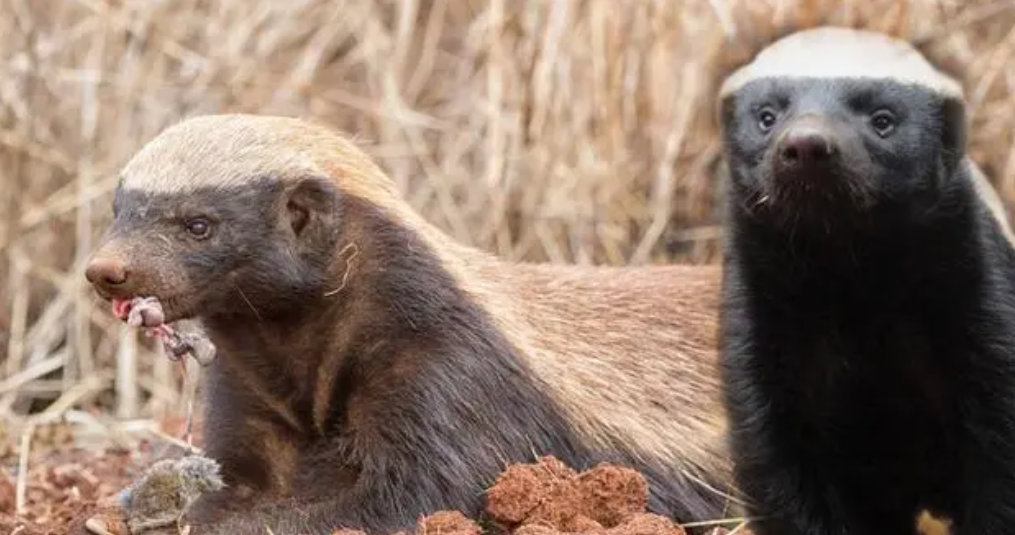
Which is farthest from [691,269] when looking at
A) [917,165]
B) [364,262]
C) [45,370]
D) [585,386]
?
[45,370]

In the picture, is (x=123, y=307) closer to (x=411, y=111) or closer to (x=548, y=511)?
(x=548, y=511)

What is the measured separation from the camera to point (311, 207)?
5.26 metres

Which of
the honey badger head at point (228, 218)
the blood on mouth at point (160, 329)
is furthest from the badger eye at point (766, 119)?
the blood on mouth at point (160, 329)

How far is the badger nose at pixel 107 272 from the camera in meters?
4.83

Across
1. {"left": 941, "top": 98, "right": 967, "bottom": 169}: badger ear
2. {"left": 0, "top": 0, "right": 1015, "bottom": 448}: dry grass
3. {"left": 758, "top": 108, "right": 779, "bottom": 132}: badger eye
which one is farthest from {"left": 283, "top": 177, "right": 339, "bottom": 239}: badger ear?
{"left": 0, "top": 0, "right": 1015, "bottom": 448}: dry grass

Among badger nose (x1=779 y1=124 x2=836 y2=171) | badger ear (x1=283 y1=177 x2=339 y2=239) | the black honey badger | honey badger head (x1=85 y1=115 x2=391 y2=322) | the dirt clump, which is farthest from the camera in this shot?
badger ear (x1=283 y1=177 x2=339 y2=239)

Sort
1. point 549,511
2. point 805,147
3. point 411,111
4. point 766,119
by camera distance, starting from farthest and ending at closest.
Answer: point 411,111 → point 549,511 → point 766,119 → point 805,147

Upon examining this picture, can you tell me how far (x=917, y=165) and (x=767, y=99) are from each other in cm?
36

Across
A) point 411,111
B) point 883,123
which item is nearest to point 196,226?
point 883,123

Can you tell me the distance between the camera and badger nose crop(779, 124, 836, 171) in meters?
4.33

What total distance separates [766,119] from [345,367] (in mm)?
1302

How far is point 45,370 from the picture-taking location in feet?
27.2

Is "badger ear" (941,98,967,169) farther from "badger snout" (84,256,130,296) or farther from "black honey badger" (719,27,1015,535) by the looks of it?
"badger snout" (84,256,130,296)

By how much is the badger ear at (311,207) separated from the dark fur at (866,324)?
1.01 metres
